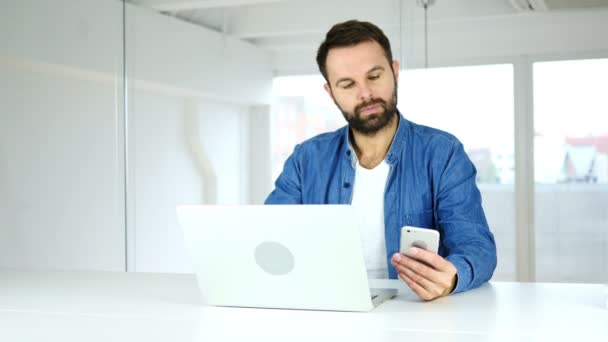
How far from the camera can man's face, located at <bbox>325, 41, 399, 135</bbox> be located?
2740 mm

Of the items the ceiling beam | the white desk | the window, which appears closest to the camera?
the white desk

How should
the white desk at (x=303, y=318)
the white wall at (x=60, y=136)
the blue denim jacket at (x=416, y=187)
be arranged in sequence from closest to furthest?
1. the white desk at (x=303, y=318)
2. the blue denim jacket at (x=416, y=187)
3. the white wall at (x=60, y=136)

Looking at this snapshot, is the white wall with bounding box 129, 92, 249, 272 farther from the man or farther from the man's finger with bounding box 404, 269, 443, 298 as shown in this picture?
the man's finger with bounding box 404, 269, 443, 298

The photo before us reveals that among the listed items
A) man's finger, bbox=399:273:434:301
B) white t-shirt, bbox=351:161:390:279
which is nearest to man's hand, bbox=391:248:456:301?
man's finger, bbox=399:273:434:301

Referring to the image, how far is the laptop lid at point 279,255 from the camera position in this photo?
5.86 ft

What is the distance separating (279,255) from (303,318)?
151 mm

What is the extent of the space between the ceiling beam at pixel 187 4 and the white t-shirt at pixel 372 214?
2.63 m

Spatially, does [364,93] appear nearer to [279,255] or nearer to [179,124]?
[279,255]

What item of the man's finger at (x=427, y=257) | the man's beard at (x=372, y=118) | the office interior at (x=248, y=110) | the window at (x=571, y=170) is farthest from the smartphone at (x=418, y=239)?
the window at (x=571, y=170)

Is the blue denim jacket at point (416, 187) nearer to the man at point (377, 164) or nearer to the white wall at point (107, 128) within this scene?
the man at point (377, 164)

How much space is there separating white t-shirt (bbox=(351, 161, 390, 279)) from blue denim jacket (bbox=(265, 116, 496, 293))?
3cm

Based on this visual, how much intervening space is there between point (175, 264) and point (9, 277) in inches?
107

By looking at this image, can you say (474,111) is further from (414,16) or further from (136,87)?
(136,87)

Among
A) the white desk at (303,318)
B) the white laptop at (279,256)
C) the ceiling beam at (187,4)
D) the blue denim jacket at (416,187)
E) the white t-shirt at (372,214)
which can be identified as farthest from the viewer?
the ceiling beam at (187,4)
